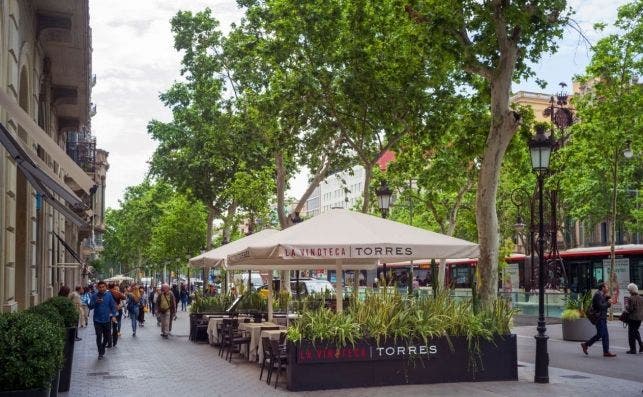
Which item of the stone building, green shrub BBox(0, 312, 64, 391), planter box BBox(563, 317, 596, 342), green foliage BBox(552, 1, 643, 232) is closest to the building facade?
green foliage BBox(552, 1, 643, 232)

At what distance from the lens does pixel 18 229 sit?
15125 millimetres

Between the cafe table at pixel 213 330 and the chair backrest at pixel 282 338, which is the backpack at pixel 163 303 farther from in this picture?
the chair backrest at pixel 282 338

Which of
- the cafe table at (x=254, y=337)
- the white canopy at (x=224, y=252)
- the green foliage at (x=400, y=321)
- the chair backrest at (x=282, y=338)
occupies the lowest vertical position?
Result: the cafe table at (x=254, y=337)

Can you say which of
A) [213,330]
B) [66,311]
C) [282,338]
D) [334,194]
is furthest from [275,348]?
[334,194]

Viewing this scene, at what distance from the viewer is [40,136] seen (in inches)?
388

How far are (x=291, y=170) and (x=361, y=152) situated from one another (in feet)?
36.6

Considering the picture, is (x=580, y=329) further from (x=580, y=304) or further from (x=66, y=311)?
(x=66, y=311)

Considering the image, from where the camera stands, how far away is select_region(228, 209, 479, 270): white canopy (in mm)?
13023

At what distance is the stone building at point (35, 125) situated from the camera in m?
10.0

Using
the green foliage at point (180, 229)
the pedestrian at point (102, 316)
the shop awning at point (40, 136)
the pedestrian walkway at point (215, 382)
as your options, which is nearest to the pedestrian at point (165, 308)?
the pedestrian walkway at point (215, 382)

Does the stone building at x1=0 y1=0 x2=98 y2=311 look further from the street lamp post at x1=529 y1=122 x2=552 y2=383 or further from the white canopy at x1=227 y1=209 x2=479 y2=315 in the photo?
the street lamp post at x1=529 y1=122 x2=552 y2=383

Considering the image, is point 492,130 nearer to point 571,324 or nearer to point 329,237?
point 329,237

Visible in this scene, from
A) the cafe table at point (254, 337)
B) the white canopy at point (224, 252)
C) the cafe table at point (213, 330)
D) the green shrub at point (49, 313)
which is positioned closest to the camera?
the green shrub at point (49, 313)

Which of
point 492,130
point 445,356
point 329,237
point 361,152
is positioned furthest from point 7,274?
point 361,152
